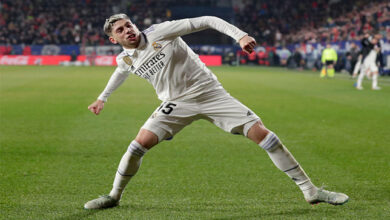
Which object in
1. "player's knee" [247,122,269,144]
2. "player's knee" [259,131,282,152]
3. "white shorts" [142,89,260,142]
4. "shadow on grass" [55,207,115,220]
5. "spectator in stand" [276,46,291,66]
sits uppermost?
"white shorts" [142,89,260,142]

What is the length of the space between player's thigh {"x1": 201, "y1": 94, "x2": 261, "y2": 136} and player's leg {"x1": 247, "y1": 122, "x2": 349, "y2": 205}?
81 mm

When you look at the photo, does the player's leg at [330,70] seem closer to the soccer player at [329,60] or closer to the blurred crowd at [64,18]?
the soccer player at [329,60]

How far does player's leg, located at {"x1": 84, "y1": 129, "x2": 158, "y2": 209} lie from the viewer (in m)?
5.52

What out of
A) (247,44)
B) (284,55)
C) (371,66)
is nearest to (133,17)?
(284,55)

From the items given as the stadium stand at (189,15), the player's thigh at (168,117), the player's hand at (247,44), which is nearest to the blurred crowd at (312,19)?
the stadium stand at (189,15)

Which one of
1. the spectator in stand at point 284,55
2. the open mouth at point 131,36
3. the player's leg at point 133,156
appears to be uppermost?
the open mouth at point 131,36

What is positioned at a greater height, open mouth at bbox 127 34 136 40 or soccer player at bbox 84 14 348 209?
open mouth at bbox 127 34 136 40

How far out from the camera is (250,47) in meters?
4.76

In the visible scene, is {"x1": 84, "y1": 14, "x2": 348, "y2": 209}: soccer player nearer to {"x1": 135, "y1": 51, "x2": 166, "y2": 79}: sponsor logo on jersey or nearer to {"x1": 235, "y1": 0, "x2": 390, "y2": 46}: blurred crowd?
{"x1": 135, "y1": 51, "x2": 166, "y2": 79}: sponsor logo on jersey

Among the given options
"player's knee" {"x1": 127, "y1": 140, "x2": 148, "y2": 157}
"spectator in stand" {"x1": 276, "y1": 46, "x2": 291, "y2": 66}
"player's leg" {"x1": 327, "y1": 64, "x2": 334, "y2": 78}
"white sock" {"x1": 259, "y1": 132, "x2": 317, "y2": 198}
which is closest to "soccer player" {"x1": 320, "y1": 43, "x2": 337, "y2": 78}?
"player's leg" {"x1": 327, "y1": 64, "x2": 334, "y2": 78}

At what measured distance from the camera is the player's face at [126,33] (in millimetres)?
5414

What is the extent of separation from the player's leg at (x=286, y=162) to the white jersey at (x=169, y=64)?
666 mm

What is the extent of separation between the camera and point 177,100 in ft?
18.3

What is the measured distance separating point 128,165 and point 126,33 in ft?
4.34
